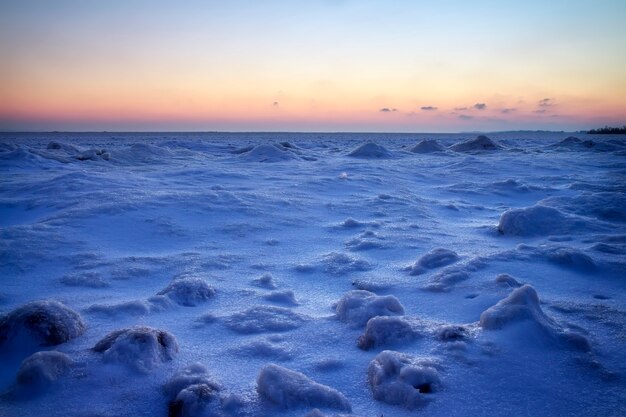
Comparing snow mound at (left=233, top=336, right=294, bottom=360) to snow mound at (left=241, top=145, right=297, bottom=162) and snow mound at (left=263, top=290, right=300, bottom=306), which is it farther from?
snow mound at (left=241, top=145, right=297, bottom=162)

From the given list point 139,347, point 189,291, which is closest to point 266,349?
point 139,347

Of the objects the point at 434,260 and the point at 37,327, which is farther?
the point at 434,260

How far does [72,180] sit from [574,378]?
565cm

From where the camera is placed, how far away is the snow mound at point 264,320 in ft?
6.09

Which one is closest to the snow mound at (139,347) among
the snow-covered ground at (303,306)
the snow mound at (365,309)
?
the snow-covered ground at (303,306)

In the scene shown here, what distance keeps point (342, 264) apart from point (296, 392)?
1.51m

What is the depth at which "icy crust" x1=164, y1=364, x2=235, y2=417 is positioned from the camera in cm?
127

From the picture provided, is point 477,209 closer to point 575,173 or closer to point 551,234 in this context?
point 551,234

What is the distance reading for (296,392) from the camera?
1.30 meters

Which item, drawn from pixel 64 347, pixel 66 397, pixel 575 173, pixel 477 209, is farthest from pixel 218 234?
pixel 575 173

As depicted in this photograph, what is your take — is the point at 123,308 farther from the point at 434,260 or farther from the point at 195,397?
the point at 434,260

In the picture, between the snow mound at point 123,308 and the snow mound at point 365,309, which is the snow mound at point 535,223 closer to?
the snow mound at point 365,309

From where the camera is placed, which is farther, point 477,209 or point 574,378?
point 477,209

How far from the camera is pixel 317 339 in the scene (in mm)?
1749
